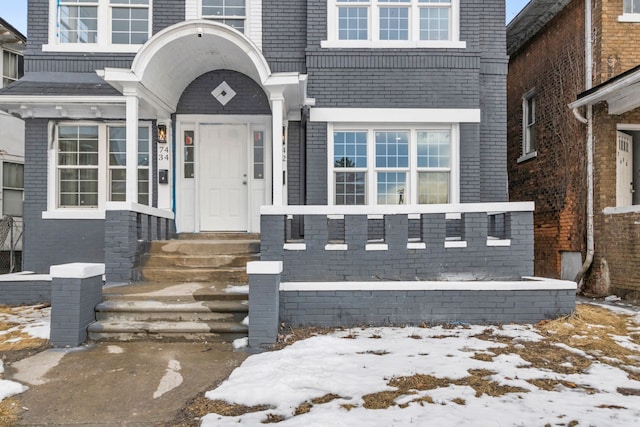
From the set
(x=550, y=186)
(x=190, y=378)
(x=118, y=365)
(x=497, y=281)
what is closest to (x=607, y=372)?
(x=497, y=281)

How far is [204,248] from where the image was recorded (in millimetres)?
7137

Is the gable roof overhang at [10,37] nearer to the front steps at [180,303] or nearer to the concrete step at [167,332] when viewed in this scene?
the front steps at [180,303]

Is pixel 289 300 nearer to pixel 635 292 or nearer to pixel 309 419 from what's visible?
pixel 309 419

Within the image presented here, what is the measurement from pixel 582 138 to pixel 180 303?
8518 millimetres

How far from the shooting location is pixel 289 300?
5.60 m

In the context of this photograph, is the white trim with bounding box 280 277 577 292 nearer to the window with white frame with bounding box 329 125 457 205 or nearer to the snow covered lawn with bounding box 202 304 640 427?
the snow covered lawn with bounding box 202 304 640 427

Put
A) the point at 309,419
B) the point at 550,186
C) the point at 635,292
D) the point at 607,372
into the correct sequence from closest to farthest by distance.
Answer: the point at 309,419, the point at 607,372, the point at 635,292, the point at 550,186

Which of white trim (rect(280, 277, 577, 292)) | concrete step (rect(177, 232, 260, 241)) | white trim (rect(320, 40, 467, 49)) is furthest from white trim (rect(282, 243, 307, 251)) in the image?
white trim (rect(320, 40, 467, 49))

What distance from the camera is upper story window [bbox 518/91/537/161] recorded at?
1152 centimetres

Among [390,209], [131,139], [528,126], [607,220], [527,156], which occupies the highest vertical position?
[528,126]

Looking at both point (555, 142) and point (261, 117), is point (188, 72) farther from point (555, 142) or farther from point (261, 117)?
point (555, 142)

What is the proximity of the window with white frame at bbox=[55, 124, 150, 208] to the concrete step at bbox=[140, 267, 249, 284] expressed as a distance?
2283mm

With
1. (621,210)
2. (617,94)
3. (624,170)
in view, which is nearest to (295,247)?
(621,210)

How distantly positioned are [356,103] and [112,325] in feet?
17.9
